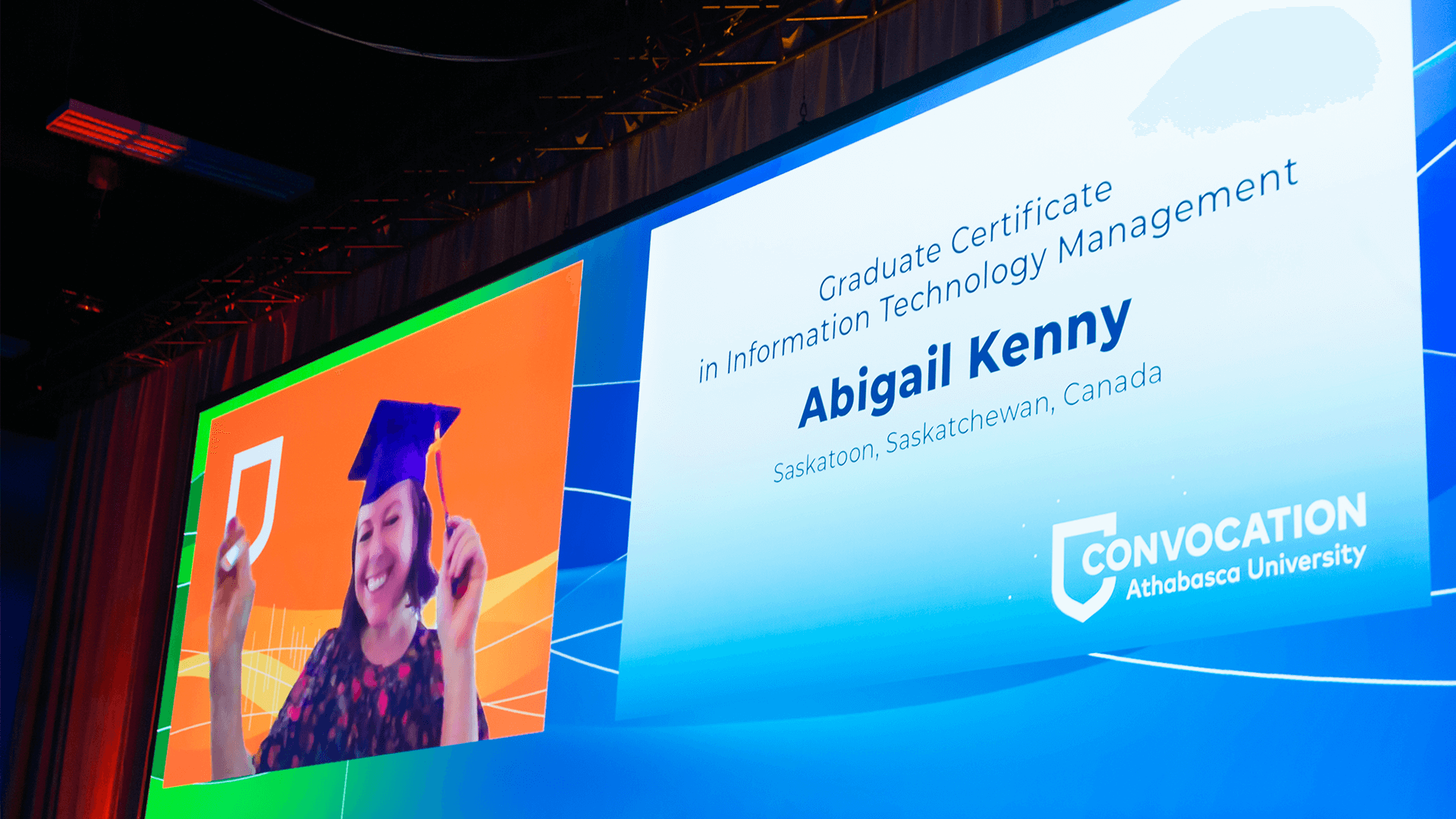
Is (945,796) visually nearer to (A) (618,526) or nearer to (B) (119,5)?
(A) (618,526)

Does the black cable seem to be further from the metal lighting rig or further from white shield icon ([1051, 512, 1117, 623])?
white shield icon ([1051, 512, 1117, 623])

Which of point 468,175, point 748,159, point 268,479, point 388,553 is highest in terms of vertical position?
point 468,175

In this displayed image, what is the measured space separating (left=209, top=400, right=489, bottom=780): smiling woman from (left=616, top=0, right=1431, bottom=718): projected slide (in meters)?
0.68

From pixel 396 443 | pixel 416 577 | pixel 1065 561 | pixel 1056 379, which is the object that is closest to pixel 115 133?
pixel 396 443

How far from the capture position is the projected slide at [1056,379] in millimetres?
2213

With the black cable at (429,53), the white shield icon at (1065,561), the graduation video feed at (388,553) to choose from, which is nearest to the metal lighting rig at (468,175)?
the black cable at (429,53)

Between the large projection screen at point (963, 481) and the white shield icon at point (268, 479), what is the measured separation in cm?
40

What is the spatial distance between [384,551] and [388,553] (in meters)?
0.02

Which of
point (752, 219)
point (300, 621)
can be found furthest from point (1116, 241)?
point (300, 621)

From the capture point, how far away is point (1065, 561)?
8.16ft

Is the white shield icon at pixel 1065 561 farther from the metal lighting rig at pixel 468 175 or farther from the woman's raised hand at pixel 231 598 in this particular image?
the woman's raised hand at pixel 231 598

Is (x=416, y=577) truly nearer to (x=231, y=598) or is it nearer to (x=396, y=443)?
(x=396, y=443)

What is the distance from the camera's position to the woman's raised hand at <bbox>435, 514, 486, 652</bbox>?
3.75 metres

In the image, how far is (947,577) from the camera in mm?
2664
